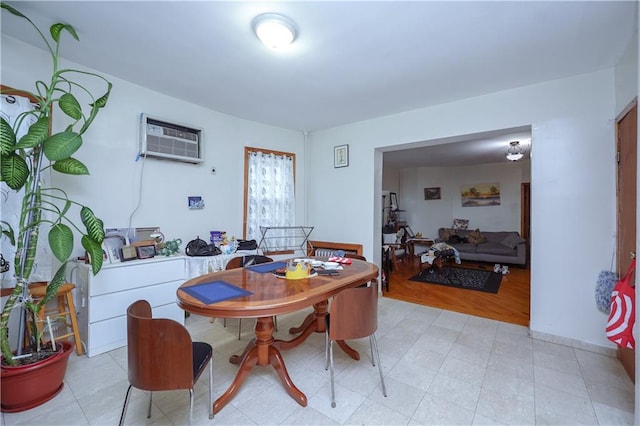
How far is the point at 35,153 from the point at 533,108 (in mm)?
3963

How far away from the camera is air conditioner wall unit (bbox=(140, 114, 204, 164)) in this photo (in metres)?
2.67

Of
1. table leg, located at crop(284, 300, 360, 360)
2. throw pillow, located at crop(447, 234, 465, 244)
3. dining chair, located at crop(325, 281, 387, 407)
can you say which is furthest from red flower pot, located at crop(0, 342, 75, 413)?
throw pillow, located at crop(447, 234, 465, 244)

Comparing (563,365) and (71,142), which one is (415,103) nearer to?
(563,365)

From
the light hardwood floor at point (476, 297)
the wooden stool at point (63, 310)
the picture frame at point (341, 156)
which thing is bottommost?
the light hardwood floor at point (476, 297)

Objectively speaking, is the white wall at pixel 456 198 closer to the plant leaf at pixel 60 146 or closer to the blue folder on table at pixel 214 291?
the blue folder on table at pixel 214 291

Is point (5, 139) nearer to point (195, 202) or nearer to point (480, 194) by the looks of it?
point (195, 202)

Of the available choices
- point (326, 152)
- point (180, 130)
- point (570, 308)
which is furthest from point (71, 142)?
point (570, 308)

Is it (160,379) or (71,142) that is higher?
(71,142)

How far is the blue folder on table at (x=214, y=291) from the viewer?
143 centimetres

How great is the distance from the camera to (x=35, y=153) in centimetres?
167

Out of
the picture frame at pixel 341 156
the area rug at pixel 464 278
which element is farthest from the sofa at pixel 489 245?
the picture frame at pixel 341 156

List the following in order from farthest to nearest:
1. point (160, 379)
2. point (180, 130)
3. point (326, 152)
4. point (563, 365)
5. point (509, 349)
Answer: point (326, 152)
point (180, 130)
point (509, 349)
point (563, 365)
point (160, 379)

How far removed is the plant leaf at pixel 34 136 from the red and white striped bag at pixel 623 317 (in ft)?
12.0

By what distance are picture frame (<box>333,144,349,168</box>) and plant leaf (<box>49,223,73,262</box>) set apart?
307cm
